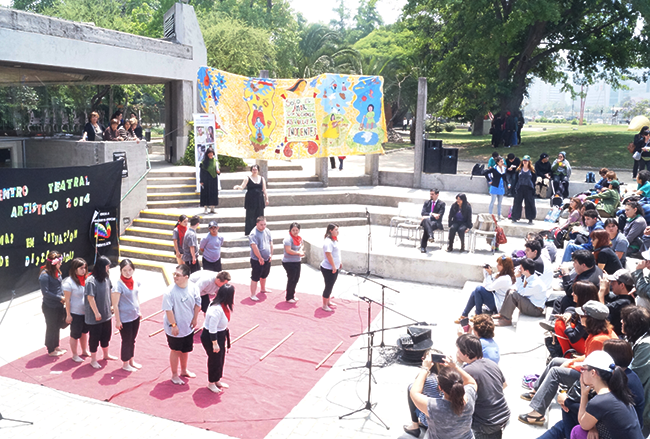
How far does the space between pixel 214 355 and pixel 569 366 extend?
13.9 ft

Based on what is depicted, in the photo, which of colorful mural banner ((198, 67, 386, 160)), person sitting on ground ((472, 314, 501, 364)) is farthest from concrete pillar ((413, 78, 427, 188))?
person sitting on ground ((472, 314, 501, 364))

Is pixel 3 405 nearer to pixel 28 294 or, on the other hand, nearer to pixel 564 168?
pixel 28 294

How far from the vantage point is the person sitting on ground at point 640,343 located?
5301 millimetres

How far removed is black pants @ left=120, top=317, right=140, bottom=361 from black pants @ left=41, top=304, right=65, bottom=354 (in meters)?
1.20

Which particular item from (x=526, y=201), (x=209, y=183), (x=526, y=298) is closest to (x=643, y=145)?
(x=526, y=201)

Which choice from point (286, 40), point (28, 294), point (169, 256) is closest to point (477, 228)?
point (169, 256)

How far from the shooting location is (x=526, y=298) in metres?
9.02

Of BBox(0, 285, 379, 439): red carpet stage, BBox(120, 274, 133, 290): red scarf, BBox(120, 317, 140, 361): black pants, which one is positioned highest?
BBox(120, 274, 133, 290): red scarf

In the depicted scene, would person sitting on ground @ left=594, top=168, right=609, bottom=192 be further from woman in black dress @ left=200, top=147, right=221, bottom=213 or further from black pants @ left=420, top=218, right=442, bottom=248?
woman in black dress @ left=200, top=147, right=221, bottom=213

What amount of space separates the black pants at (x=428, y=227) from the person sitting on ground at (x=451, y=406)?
27.0 ft

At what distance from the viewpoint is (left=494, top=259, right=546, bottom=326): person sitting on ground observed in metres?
8.91

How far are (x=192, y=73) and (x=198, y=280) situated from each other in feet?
44.9

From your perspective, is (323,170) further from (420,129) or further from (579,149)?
(579,149)

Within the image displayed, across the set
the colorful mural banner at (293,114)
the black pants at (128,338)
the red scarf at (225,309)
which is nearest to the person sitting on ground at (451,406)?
the red scarf at (225,309)
